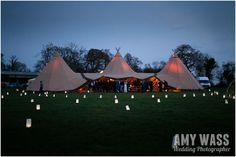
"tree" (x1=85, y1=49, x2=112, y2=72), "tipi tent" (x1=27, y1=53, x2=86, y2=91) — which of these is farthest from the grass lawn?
"tree" (x1=85, y1=49, x2=112, y2=72)

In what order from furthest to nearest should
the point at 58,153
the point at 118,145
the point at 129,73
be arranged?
the point at 129,73, the point at 118,145, the point at 58,153

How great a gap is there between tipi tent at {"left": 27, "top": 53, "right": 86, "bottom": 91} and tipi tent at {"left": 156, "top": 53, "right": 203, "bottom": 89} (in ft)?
31.5

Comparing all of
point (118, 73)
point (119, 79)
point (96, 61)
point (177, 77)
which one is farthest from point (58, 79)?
point (96, 61)

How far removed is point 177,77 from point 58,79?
45.2ft

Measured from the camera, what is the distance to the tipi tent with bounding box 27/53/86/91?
31.9 m

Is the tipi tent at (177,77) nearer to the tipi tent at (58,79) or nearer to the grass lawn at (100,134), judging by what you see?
the tipi tent at (58,79)

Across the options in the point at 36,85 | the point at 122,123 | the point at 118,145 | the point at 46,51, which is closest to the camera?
the point at 118,145

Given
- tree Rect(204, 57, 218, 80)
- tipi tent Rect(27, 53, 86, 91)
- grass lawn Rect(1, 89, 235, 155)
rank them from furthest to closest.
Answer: tree Rect(204, 57, 218, 80) < tipi tent Rect(27, 53, 86, 91) < grass lawn Rect(1, 89, 235, 155)

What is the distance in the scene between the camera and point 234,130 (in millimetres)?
7707

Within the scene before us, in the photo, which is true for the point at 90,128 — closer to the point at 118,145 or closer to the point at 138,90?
the point at 118,145

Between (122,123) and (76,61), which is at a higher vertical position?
(76,61)

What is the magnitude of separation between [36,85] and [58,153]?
2797 cm

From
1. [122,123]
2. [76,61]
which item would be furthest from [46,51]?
[122,123]

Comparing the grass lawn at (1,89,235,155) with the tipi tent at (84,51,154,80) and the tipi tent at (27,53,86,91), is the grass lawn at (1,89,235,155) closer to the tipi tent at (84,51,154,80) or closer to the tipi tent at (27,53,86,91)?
the tipi tent at (27,53,86,91)
